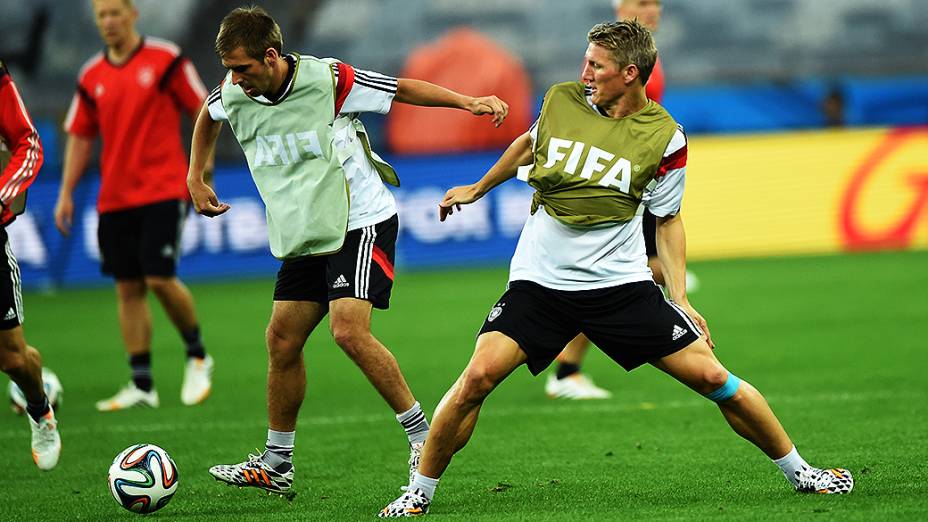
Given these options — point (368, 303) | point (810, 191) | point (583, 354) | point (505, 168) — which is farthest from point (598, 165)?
point (810, 191)

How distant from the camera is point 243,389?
1008cm

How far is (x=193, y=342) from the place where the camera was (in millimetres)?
9469

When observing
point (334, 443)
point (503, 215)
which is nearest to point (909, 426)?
point (334, 443)

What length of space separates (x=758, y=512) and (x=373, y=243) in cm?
202

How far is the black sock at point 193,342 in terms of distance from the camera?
31.0ft

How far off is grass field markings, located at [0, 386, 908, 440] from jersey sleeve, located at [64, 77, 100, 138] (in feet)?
6.57

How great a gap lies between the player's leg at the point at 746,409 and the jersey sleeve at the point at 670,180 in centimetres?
56

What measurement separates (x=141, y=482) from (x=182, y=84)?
12.7 feet

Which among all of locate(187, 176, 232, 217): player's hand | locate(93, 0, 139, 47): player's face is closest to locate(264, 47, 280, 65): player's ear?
locate(187, 176, 232, 217): player's hand

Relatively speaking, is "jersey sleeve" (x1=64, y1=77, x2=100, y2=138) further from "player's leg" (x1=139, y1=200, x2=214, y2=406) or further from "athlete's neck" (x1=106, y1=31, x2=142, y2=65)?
"player's leg" (x1=139, y1=200, x2=214, y2=406)

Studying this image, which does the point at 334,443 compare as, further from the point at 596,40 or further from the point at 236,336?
the point at 236,336

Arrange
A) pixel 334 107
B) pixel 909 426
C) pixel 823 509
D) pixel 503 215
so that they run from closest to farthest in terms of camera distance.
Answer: pixel 823 509, pixel 334 107, pixel 909 426, pixel 503 215

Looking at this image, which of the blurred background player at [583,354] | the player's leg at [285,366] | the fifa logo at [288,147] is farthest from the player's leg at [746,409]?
the blurred background player at [583,354]

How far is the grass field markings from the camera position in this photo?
27.9 feet
